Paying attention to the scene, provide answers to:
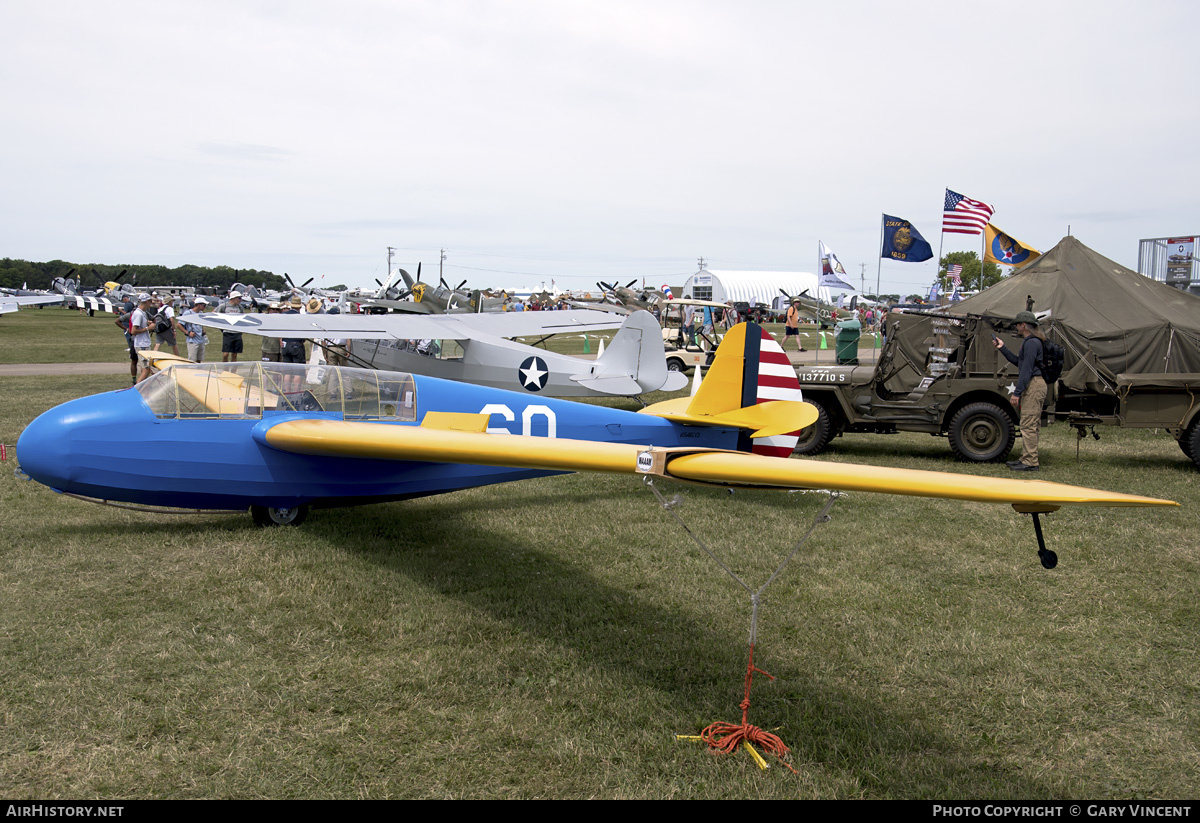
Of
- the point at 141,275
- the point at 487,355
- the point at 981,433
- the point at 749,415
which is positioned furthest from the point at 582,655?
the point at 141,275

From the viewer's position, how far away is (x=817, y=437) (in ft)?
36.5

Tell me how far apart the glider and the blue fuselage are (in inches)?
249

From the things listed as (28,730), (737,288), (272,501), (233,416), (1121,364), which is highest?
(737,288)

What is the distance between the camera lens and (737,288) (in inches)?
3506

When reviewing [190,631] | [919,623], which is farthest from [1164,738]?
[190,631]

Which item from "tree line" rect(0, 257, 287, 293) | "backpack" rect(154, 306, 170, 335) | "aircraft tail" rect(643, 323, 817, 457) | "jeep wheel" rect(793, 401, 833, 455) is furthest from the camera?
"tree line" rect(0, 257, 287, 293)

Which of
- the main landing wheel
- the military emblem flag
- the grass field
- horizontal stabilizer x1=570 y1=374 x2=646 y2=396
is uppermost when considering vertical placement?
the military emblem flag

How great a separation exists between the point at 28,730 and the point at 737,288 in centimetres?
8868

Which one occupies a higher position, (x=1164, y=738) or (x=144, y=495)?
(x=144, y=495)

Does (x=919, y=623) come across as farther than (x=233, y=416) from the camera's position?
No

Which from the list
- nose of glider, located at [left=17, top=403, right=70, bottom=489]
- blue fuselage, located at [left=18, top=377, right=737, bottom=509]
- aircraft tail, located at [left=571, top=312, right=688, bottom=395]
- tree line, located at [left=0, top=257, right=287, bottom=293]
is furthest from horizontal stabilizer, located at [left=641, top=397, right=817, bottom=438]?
tree line, located at [left=0, top=257, right=287, bottom=293]

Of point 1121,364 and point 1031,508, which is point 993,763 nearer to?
point 1031,508

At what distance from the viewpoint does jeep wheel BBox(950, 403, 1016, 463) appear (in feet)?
34.8

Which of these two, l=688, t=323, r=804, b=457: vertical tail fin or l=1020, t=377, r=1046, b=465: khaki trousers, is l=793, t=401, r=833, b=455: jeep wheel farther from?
l=688, t=323, r=804, b=457: vertical tail fin
